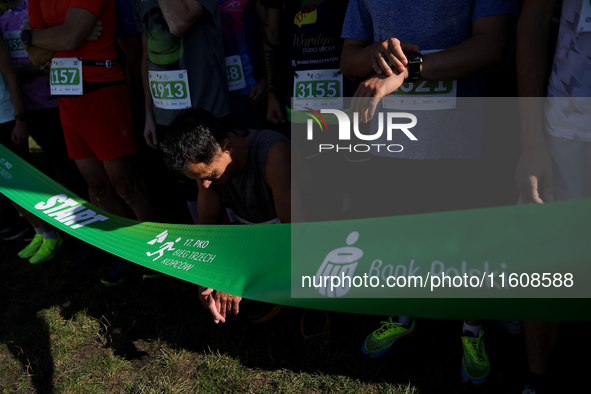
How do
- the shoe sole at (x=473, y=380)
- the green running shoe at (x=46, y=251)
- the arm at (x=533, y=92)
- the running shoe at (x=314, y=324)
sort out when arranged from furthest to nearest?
the green running shoe at (x=46, y=251) < the running shoe at (x=314, y=324) < the shoe sole at (x=473, y=380) < the arm at (x=533, y=92)

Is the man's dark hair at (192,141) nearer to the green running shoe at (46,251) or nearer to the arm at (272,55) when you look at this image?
the arm at (272,55)

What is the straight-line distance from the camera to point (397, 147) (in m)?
1.94

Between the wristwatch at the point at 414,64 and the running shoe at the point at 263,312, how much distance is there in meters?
1.67

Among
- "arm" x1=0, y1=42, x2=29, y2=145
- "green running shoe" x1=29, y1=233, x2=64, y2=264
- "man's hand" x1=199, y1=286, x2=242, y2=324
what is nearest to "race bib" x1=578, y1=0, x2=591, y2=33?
"man's hand" x1=199, y1=286, x2=242, y2=324

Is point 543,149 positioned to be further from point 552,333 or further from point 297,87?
point 297,87

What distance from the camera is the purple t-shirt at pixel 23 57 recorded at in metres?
3.61

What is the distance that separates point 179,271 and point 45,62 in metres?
2.49

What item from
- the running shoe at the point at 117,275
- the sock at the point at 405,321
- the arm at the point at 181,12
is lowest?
the running shoe at the point at 117,275

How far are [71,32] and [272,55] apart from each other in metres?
1.45

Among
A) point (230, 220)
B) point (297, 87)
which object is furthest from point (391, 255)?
point (230, 220)

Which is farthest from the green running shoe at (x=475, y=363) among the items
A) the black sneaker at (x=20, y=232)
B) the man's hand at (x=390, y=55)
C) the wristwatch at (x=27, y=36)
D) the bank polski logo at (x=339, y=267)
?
the black sneaker at (x=20, y=232)

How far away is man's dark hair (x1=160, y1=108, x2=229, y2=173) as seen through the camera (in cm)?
191

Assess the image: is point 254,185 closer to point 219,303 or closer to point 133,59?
point 219,303

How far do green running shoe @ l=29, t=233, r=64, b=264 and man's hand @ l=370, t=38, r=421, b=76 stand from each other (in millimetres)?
3549
